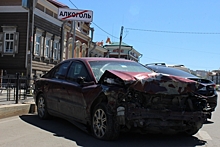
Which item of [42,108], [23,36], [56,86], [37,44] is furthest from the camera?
[37,44]

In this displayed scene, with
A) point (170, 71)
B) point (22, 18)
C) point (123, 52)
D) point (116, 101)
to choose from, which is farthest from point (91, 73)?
point (123, 52)

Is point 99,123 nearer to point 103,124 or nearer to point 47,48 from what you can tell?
point 103,124

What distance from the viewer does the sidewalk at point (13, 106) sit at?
7.58 meters

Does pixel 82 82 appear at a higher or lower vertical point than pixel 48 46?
lower

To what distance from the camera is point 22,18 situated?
63.2 feet

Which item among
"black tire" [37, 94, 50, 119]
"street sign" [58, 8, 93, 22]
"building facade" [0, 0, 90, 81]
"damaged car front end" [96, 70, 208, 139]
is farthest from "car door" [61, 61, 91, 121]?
"street sign" [58, 8, 93, 22]

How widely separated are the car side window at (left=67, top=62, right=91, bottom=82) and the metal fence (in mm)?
2671

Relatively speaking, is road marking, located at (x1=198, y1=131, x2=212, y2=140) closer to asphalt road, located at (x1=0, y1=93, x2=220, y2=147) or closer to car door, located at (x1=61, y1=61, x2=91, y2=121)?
asphalt road, located at (x1=0, y1=93, x2=220, y2=147)

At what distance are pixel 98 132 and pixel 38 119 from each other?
2743 millimetres

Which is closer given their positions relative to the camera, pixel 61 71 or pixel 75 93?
pixel 75 93

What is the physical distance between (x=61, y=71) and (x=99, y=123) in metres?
2.22

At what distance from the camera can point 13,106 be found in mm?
7859

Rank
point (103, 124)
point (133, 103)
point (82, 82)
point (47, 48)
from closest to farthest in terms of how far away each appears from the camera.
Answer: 1. point (133, 103)
2. point (103, 124)
3. point (82, 82)
4. point (47, 48)

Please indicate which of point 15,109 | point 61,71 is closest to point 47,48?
point 15,109
